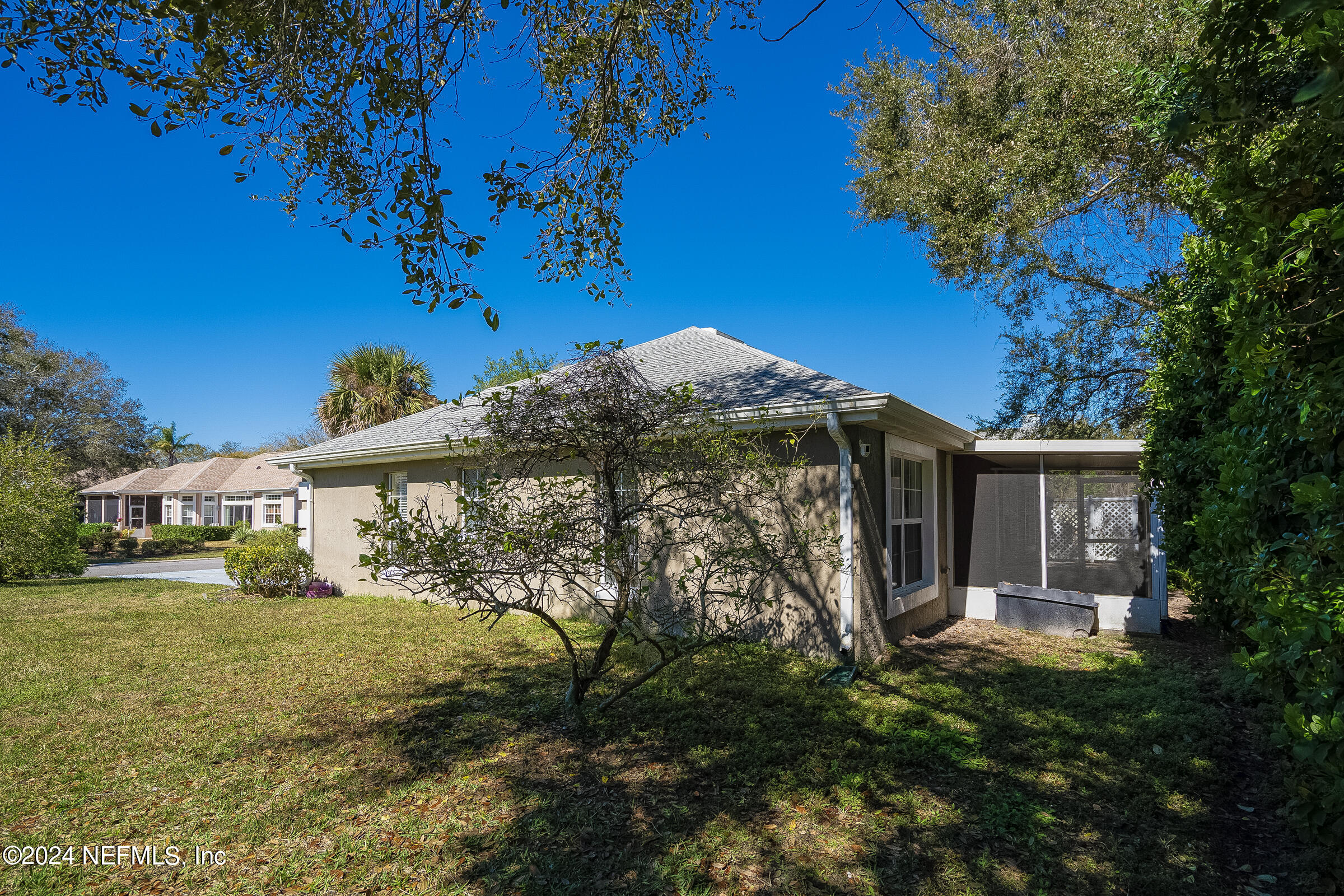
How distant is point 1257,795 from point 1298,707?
8.32 feet

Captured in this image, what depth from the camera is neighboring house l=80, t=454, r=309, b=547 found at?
107 ft

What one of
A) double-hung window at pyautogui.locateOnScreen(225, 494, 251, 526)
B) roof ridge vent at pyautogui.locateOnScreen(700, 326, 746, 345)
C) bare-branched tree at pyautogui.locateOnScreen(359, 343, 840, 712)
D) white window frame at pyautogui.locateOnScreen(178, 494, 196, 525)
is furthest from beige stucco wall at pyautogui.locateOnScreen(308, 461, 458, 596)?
white window frame at pyautogui.locateOnScreen(178, 494, 196, 525)

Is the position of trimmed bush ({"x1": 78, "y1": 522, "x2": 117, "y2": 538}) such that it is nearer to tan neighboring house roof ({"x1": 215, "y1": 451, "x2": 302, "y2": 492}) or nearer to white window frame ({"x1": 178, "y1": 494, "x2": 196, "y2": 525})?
white window frame ({"x1": 178, "y1": 494, "x2": 196, "y2": 525})

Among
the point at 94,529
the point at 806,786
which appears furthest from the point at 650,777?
the point at 94,529

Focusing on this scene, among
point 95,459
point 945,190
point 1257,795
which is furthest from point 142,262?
point 95,459

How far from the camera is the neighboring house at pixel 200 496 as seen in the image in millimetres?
32625

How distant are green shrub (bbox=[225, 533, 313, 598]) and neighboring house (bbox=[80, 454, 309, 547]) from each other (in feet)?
63.7

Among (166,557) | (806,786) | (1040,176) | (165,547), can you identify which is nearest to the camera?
(806,786)

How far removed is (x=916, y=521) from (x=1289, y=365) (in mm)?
7121

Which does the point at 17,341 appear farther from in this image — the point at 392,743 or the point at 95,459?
the point at 392,743

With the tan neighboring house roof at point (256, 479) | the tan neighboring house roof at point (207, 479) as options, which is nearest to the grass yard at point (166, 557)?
the tan neighboring house roof at point (256, 479)

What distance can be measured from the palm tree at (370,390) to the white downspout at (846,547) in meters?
18.2

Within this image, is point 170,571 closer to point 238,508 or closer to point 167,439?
point 238,508

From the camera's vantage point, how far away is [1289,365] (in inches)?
104
